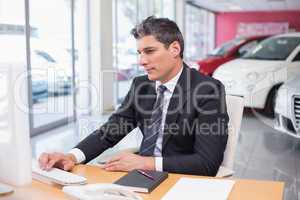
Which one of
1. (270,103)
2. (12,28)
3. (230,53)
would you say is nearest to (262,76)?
(270,103)

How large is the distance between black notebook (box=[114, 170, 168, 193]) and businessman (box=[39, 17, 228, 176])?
0.36 ft

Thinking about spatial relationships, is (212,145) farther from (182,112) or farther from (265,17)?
(265,17)

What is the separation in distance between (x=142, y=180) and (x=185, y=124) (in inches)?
17.3

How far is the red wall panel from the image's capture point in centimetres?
1725

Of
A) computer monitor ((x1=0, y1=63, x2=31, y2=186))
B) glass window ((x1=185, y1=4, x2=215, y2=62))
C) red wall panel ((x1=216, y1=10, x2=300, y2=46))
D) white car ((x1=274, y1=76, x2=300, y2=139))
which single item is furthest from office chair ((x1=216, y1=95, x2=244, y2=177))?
red wall panel ((x1=216, y1=10, x2=300, y2=46))

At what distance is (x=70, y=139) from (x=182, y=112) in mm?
3265

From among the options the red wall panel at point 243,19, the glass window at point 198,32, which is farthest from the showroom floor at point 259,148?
the red wall panel at point 243,19

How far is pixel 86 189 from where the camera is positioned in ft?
3.81

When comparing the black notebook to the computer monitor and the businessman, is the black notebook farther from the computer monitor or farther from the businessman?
the computer monitor

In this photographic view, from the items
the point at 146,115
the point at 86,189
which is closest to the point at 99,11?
the point at 146,115

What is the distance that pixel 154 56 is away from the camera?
67.4 inches

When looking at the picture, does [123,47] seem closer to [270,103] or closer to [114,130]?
[270,103]

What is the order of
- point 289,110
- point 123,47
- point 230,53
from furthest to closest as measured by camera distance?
point 230,53
point 123,47
point 289,110

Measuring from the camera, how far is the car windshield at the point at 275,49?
658cm
